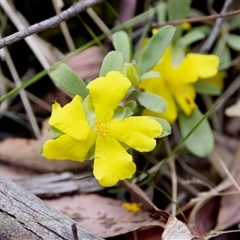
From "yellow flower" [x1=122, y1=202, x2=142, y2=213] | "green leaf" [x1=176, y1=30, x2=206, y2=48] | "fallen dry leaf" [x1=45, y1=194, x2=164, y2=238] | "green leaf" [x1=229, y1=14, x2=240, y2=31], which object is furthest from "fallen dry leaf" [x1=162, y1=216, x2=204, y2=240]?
"green leaf" [x1=229, y1=14, x2=240, y2=31]

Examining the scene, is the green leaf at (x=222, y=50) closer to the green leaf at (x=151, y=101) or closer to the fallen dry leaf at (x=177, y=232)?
the green leaf at (x=151, y=101)

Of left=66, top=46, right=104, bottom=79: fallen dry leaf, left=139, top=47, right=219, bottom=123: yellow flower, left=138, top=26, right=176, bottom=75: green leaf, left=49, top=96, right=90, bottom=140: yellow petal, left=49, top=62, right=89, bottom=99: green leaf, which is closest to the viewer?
left=49, top=96, right=90, bottom=140: yellow petal

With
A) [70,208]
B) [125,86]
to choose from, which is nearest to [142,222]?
[70,208]

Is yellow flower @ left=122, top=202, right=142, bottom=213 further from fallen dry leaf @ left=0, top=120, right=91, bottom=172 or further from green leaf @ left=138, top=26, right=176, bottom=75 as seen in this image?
green leaf @ left=138, top=26, right=176, bottom=75

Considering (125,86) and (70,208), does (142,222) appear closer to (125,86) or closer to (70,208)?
(70,208)

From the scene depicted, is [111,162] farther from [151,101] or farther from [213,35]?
[213,35]

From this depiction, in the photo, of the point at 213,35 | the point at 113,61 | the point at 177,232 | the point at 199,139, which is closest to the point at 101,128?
the point at 113,61

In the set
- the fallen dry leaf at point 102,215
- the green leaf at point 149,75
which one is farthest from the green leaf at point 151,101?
the fallen dry leaf at point 102,215
